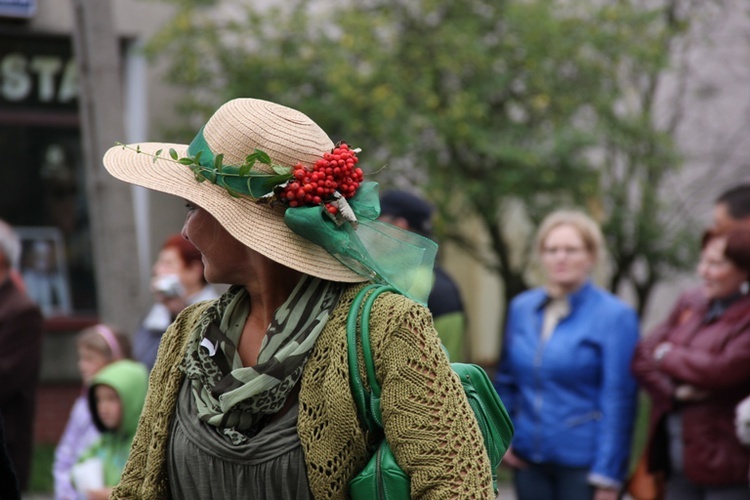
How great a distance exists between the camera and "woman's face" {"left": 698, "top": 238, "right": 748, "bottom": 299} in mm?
5422

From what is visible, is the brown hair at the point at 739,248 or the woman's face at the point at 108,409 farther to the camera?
the woman's face at the point at 108,409

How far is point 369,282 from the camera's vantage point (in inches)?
109

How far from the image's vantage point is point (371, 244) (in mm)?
2781

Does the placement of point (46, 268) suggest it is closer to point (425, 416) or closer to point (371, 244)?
point (371, 244)

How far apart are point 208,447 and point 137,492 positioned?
32cm

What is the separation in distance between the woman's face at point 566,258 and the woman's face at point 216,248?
3146mm

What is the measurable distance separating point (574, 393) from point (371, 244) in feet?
9.85

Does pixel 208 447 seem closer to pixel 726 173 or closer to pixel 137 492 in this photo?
pixel 137 492

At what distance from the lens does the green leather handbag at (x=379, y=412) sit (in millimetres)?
2539

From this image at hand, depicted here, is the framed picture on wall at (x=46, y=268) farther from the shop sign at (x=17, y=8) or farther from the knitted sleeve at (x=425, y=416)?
the knitted sleeve at (x=425, y=416)

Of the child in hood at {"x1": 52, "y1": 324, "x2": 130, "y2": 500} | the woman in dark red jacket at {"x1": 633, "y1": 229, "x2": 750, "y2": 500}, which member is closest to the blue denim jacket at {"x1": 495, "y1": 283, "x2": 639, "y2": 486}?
the woman in dark red jacket at {"x1": 633, "y1": 229, "x2": 750, "y2": 500}

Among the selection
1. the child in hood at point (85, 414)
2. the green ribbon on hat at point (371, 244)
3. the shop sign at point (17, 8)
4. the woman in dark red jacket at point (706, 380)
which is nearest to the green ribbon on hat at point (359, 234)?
the green ribbon on hat at point (371, 244)

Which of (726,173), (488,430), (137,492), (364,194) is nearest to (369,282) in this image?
(364,194)

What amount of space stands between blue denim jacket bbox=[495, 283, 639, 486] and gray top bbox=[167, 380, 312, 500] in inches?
121
